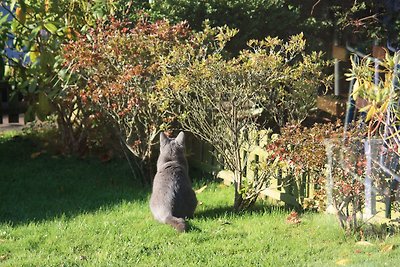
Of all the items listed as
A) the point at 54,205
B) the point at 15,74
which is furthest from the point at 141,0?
the point at 54,205

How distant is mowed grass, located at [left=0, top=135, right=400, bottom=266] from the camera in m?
5.30

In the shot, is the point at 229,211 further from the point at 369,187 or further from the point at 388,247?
the point at 388,247

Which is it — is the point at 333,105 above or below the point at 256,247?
above

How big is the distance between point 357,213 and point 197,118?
190cm

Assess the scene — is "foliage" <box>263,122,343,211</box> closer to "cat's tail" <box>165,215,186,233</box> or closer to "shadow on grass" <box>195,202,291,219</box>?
"shadow on grass" <box>195,202,291,219</box>

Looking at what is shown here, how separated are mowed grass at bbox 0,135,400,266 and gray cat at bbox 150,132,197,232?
0.40ft

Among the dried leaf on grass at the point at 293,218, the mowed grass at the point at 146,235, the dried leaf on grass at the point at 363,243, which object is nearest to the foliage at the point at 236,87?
the dried leaf on grass at the point at 293,218

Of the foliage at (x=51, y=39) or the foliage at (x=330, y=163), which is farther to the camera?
the foliage at (x=51, y=39)

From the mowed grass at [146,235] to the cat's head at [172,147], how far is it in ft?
1.97

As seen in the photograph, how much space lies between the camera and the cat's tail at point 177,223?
19.6ft

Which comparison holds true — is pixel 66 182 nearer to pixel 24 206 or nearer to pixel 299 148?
pixel 24 206

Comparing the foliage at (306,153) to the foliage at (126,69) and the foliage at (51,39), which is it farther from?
the foliage at (51,39)

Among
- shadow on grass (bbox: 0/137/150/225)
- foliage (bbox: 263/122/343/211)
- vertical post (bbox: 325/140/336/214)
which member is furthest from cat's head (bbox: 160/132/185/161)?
vertical post (bbox: 325/140/336/214)

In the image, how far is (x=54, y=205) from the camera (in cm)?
709
